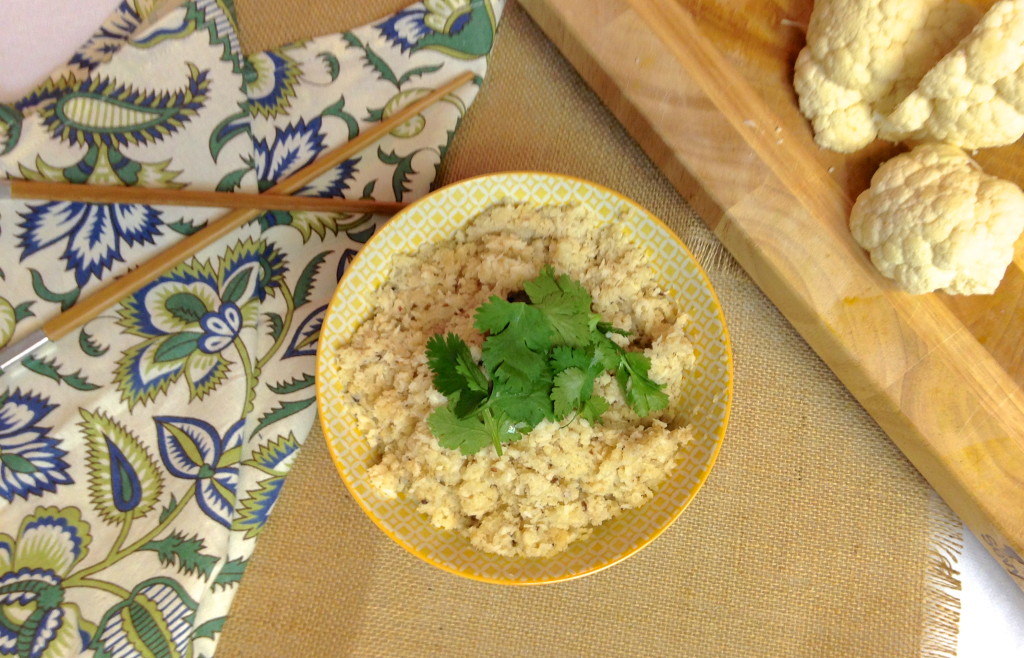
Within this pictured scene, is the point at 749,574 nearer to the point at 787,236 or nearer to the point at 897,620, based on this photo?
the point at 897,620

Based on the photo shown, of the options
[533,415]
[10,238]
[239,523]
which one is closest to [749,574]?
[533,415]

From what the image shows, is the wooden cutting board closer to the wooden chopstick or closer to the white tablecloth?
the white tablecloth

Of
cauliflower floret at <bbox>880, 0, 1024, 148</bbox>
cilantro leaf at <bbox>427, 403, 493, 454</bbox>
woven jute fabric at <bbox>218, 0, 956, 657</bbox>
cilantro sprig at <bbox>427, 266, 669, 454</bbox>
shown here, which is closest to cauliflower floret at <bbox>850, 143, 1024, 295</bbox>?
cauliflower floret at <bbox>880, 0, 1024, 148</bbox>

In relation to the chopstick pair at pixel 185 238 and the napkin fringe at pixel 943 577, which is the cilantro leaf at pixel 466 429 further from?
the napkin fringe at pixel 943 577

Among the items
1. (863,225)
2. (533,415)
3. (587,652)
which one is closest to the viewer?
(533,415)

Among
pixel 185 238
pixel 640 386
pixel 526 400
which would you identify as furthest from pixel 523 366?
pixel 185 238

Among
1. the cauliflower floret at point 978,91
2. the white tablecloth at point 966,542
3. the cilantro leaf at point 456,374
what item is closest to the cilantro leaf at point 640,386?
the cilantro leaf at point 456,374

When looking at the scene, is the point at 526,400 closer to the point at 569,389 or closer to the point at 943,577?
the point at 569,389
